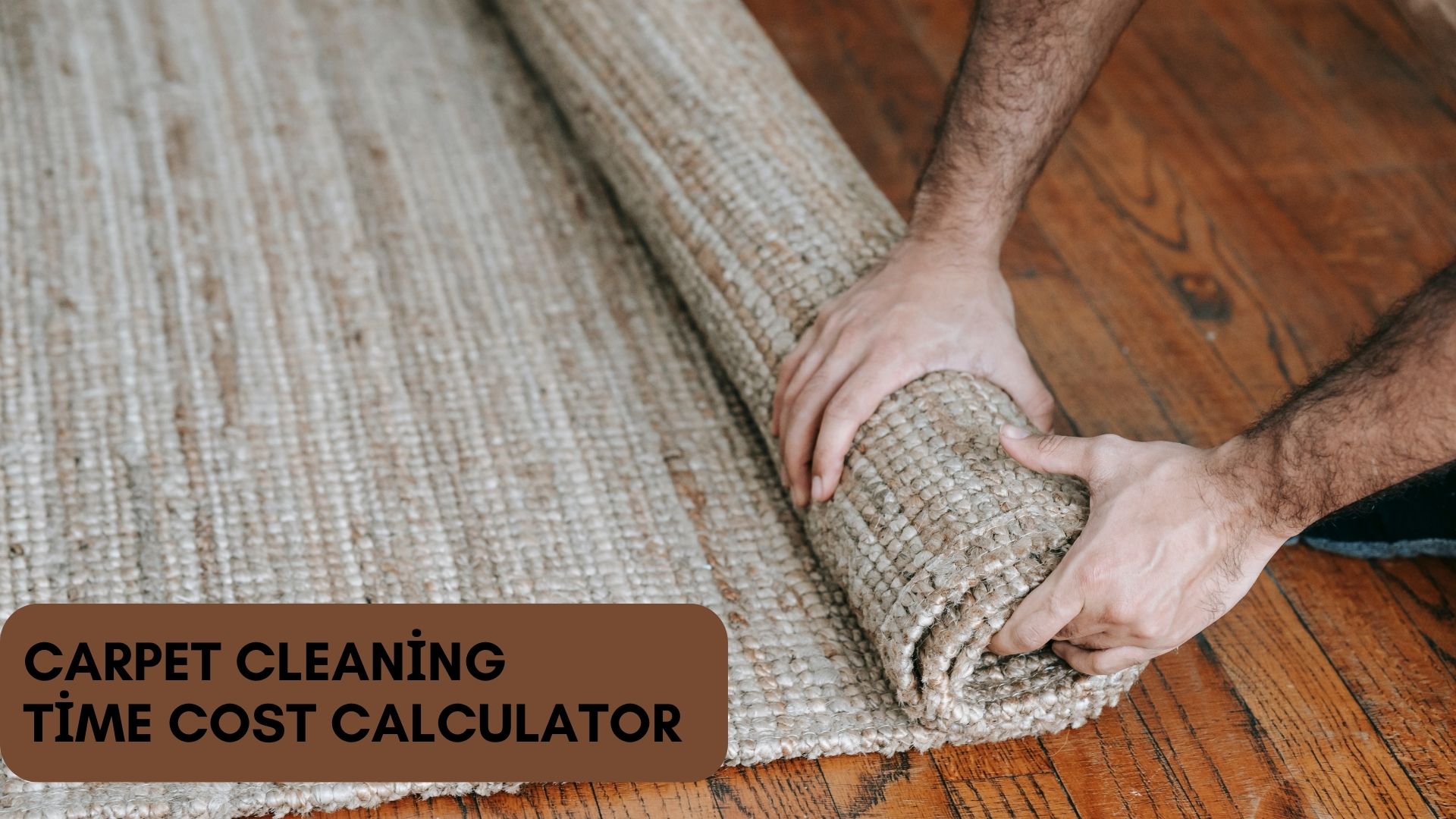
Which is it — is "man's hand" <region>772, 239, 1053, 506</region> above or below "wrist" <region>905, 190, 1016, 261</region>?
below

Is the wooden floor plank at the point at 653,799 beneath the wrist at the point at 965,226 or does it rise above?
beneath

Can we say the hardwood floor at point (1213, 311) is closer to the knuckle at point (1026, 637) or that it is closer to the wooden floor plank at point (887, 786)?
the wooden floor plank at point (887, 786)

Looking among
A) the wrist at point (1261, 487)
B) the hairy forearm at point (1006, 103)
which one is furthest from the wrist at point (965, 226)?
the wrist at point (1261, 487)

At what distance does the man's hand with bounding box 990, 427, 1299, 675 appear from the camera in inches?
35.3

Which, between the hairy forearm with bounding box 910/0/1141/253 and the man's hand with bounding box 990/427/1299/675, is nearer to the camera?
the man's hand with bounding box 990/427/1299/675

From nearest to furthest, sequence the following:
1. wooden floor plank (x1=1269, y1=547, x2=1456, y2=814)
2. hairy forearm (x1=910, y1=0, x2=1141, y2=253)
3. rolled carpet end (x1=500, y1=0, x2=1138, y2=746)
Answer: rolled carpet end (x1=500, y1=0, x2=1138, y2=746) < wooden floor plank (x1=1269, y1=547, x2=1456, y2=814) < hairy forearm (x1=910, y1=0, x2=1141, y2=253)

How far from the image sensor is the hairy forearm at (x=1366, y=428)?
852 millimetres

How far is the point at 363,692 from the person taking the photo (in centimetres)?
104

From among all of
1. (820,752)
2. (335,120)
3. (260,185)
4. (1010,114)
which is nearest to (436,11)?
(335,120)

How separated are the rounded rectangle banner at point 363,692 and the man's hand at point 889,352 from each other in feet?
0.58

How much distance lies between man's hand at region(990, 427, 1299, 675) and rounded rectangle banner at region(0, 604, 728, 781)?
0.29m

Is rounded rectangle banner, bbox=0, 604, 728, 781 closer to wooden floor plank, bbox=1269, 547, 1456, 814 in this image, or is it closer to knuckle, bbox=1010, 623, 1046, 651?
knuckle, bbox=1010, 623, 1046, 651

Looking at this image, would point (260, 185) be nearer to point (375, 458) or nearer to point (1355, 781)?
point (375, 458)

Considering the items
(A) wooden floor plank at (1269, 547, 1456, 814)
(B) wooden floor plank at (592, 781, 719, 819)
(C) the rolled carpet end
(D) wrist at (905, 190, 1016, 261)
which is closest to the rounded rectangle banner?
(B) wooden floor plank at (592, 781, 719, 819)
